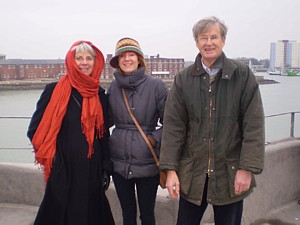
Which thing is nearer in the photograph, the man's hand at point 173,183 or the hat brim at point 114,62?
the man's hand at point 173,183

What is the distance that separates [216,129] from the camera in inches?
68.4

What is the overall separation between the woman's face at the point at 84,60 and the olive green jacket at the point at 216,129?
0.70 m

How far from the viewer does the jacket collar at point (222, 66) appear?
1718mm

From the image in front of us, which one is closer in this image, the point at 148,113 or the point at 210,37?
the point at 210,37

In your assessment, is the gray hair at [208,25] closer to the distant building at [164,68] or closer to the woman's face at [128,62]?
the woman's face at [128,62]

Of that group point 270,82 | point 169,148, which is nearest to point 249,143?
point 169,148

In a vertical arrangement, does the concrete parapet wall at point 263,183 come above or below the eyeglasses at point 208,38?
below

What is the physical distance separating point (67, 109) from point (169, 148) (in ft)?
2.70

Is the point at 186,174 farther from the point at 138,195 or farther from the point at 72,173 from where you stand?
the point at 72,173

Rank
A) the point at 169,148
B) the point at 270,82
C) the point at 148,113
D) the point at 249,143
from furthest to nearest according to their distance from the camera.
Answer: the point at 270,82
the point at 148,113
the point at 169,148
the point at 249,143

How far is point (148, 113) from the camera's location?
2186 mm

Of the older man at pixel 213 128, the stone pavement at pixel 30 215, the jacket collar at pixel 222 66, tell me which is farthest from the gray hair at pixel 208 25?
the stone pavement at pixel 30 215

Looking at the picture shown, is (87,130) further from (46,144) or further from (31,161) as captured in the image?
(31,161)

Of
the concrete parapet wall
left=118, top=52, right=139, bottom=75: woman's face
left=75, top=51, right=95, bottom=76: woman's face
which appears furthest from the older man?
the concrete parapet wall
